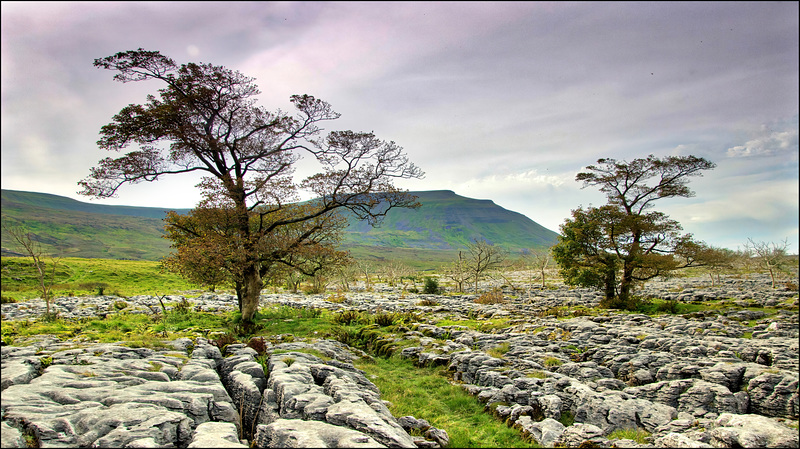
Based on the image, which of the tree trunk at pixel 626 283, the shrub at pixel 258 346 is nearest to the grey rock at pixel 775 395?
the shrub at pixel 258 346

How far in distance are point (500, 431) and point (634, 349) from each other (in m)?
10.9

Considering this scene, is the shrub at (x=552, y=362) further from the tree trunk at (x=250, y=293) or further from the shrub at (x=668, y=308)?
the shrub at (x=668, y=308)

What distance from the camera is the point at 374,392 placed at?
12.9 metres

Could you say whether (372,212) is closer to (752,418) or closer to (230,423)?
(230,423)

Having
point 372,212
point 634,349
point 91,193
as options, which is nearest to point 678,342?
point 634,349

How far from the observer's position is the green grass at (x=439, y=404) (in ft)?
33.0

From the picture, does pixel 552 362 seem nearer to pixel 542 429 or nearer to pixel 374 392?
pixel 542 429

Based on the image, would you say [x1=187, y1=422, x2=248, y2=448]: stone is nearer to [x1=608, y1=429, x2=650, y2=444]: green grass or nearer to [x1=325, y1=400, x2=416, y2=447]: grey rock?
[x1=325, y1=400, x2=416, y2=447]: grey rock

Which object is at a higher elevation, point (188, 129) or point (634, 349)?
point (188, 129)

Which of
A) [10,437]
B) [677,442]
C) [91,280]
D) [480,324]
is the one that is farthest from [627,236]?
[91,280]

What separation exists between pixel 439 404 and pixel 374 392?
254 cm

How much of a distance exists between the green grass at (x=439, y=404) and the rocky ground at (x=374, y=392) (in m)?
0.61

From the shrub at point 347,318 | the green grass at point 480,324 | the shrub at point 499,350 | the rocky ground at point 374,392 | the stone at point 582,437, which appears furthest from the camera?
the shrub at point 347,318

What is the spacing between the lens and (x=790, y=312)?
25.5 meters
